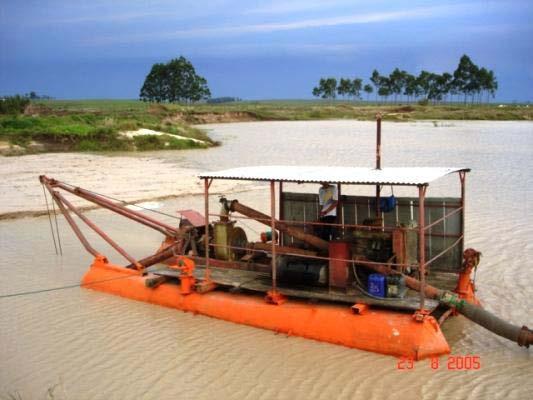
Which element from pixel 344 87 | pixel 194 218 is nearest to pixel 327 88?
pixel 344 87

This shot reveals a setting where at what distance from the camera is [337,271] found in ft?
27.4

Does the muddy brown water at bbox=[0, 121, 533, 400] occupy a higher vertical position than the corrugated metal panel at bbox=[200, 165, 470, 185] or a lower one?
lower

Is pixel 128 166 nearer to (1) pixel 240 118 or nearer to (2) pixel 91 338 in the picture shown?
(2) pixel 91 338

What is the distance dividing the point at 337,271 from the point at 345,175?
1.26 m

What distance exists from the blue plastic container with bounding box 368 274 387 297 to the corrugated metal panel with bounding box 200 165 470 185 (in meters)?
1.25

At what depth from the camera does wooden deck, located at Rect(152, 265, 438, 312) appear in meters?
7.76

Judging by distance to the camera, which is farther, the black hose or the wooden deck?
the wooden deck

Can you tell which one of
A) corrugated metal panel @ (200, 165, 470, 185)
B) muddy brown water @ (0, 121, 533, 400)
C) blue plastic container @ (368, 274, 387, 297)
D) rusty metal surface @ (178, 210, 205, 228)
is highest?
corrugated metal panel @ (200, 165, 470, 185)

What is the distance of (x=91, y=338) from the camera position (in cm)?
868

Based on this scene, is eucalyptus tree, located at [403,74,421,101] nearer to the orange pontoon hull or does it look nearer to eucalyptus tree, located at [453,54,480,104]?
Answer: eucalyptus tree, located at [453,54,480,104]

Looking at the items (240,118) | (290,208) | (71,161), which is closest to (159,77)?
(240,118)

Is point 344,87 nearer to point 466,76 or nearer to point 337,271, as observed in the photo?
point 466,76

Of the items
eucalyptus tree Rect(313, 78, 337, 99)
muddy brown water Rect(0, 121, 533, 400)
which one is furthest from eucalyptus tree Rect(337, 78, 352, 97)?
muddy brown water Rect(0, 121, 533, 400)

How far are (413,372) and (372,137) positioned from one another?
3551 centimetres
